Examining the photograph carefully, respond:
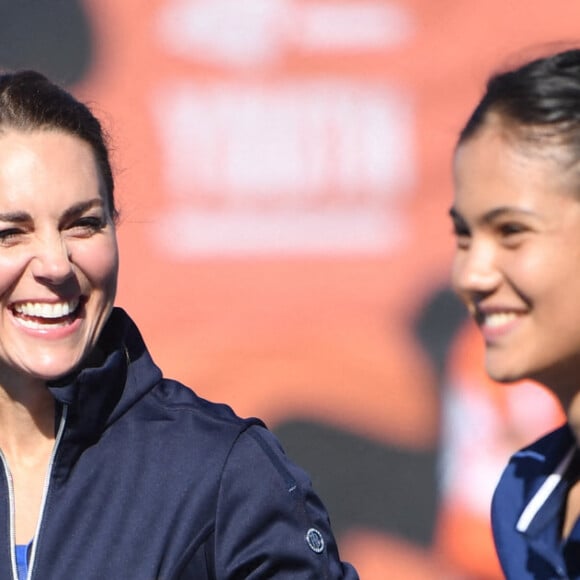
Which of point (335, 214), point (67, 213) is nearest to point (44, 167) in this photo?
point (67, 213)

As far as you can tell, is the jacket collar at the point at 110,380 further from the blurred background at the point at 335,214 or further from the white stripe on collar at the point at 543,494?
the blurred background at the point at 335,214

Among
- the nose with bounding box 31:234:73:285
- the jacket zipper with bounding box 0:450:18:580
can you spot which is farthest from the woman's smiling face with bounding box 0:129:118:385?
the jacket zipper with bounding box 0:450:18:580

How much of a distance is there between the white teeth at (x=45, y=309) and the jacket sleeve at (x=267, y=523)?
0.34m

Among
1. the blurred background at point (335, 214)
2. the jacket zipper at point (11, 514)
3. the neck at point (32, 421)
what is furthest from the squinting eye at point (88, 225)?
the blurred background at point (335, 214)

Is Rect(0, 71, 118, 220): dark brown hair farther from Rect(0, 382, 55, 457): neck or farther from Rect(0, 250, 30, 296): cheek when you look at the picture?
Rect(0, 382, 55, 457): neck

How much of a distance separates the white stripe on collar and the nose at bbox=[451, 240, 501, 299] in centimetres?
39

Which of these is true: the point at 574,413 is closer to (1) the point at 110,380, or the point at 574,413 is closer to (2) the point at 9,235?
(1) the point at 110,380

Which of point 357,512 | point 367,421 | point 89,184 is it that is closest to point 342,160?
point 367,421

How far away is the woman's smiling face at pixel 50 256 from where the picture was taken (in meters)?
1.89

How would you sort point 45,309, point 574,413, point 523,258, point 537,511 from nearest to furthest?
point 523,258
point 574,413
point 537,511
point 45,309

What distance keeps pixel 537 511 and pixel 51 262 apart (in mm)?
813

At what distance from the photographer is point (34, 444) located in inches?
78.8

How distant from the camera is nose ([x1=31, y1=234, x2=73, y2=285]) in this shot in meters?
1.87

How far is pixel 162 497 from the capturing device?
1901 millimetres
